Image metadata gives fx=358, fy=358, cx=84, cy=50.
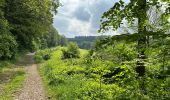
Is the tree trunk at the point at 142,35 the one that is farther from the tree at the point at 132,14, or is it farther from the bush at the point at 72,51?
the bush at the point at 72,51

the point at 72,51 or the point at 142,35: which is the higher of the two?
the point at 142,35

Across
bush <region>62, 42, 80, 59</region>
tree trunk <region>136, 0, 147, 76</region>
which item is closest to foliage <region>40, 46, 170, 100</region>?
tree trunk <region>136, 0, 147, 76</region>

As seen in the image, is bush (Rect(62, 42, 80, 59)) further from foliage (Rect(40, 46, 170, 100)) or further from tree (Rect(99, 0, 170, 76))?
tree (Rect(99, 0, 170, 76))

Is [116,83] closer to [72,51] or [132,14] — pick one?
[132,14]

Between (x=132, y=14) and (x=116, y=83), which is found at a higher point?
(x=132, y=14)

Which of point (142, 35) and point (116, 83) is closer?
point (142, 35)

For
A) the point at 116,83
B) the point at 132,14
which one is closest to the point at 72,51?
the point at 116,83

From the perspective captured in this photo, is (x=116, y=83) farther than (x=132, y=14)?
Yes

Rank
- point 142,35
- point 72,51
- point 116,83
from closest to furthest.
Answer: point 142,35, point 116,83, point 72,51

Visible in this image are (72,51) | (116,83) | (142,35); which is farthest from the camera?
(72,51)

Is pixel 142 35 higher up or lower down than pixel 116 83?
higher up

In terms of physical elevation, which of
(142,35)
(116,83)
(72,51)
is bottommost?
(72,51)

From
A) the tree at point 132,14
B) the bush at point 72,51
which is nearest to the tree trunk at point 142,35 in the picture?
the tree at point 132,14

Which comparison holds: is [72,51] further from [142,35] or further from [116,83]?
[142,35]
